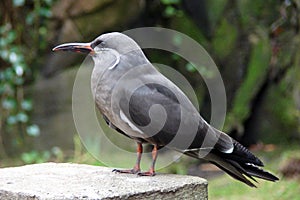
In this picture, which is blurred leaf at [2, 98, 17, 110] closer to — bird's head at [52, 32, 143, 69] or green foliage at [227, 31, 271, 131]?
green foliage at [227, 31, 271, 131]

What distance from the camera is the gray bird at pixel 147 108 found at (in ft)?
8.18

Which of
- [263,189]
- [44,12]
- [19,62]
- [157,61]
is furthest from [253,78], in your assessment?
[19,62]

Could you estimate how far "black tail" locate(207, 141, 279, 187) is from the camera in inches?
101

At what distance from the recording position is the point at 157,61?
560cm

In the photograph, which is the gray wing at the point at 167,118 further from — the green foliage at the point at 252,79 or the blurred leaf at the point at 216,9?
the blurred leaf at the point at 216,9

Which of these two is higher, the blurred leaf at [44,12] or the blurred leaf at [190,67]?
the blurred leaf at [44,12]

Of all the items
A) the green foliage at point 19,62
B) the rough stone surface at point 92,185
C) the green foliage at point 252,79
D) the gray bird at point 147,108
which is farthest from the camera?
the green foliage at point 252,79

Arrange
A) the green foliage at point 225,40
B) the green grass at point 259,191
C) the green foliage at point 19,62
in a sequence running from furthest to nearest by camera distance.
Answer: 1. the green foliage at point 225,40
2. the green foliage at point 19,62
3. the green grass at point 259,191

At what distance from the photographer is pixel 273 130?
5598mm

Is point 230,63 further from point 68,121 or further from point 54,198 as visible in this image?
point 54,198

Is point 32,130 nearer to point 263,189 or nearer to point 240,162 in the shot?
point 263,189

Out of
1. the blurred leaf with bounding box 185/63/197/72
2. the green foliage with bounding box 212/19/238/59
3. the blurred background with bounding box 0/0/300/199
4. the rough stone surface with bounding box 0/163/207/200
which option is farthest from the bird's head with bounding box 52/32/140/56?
the green foliage with bounding box 212/19/238/59

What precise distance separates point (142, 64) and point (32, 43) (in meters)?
3.01

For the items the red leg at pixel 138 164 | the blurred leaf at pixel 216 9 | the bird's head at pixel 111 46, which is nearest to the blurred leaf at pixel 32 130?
the blurred leaf at pixel 216 9
